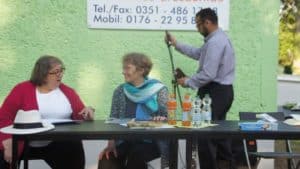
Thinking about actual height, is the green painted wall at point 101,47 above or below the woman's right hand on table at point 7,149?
above

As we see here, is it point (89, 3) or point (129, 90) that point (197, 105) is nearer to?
point (129, 90)

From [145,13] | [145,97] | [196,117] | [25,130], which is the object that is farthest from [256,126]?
[145,13]

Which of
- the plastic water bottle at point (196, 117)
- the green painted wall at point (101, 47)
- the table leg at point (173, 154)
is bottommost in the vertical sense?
the table leg at point (173, 154)

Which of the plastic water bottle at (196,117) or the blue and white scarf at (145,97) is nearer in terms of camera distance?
the plastic water bottle at (196,117)

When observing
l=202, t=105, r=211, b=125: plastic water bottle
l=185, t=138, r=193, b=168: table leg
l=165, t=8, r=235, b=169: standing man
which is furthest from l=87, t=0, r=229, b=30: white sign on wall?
l=185, t=138, r=193, b=168: table leg

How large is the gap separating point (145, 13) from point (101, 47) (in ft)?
1.74

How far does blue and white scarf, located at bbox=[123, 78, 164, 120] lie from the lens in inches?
189

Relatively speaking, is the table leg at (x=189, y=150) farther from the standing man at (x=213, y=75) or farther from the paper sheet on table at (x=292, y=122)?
the standing man at (x=213, y=75)

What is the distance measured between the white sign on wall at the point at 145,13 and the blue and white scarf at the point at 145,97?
3.54 feet

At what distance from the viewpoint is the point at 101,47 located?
5.84m

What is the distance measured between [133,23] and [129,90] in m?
1.12

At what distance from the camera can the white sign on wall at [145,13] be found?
18.9ft

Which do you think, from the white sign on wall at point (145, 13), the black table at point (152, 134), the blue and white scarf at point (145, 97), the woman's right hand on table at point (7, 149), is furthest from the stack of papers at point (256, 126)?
the white sign on wall at point (145, 13)

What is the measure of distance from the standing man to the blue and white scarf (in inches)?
30.6
